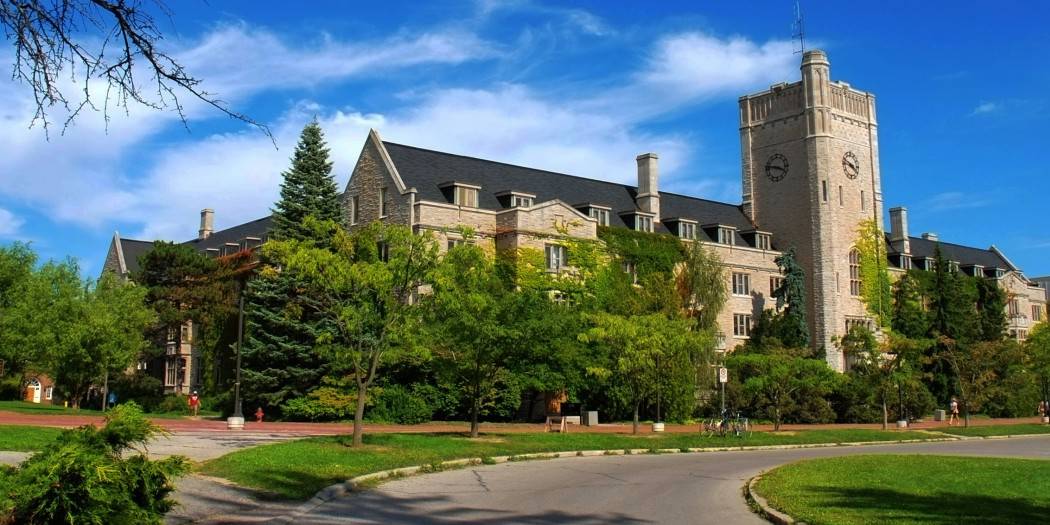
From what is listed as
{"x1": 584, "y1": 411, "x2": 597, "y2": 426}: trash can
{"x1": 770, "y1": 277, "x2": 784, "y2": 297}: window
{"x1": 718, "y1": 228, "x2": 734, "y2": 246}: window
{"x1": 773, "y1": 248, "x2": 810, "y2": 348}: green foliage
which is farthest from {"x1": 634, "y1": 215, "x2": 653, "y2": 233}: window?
{"x1": 584, "y1": 411, "x2": 597, "y2": 426}: trash can

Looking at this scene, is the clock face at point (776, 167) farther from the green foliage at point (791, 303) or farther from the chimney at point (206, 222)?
the chimney at point (206, 222)

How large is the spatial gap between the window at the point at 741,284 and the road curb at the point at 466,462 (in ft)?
70.7

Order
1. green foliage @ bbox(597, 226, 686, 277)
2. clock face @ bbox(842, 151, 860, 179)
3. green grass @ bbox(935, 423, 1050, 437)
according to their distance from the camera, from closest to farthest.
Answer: green grass @ bbox(935, 423, 1050, 437)
green foliage @ bbox(597, 226, 686, 277)
clock face @ bbox(842, 151, 860, 179)

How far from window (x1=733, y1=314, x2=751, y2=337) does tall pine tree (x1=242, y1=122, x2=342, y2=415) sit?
25420 mm

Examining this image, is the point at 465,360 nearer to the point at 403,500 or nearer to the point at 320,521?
the point at 403,500

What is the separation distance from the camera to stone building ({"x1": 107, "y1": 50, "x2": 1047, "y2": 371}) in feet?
156

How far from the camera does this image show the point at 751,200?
2571 inches

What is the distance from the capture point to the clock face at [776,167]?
6300cm

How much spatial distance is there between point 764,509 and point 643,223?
41572 mm

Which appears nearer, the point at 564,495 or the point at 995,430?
the point at 564,495

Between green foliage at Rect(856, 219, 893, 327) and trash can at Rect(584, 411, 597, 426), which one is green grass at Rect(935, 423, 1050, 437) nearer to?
trash can at Rect(584, 411, 597, 426)

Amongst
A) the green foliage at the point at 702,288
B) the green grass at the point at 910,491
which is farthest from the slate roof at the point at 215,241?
the green grass at the point at 910,491

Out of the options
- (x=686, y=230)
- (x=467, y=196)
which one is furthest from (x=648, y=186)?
(x=467, y=196)

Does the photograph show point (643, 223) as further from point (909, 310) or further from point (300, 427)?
point (300, 427)
